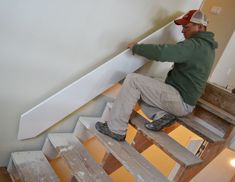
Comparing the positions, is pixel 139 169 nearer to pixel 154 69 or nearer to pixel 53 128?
pixel 53 128

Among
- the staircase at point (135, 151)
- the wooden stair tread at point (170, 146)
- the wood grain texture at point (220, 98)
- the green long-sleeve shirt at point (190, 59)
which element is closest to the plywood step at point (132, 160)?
the staircase at point (135, 151)

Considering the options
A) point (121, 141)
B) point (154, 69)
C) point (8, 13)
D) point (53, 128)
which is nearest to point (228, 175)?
point (154, 69)

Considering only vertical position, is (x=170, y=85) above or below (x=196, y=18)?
A: below

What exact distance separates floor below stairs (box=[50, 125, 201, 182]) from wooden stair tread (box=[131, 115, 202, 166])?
1.83 ft

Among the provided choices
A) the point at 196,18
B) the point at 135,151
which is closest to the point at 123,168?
the point at 135,151

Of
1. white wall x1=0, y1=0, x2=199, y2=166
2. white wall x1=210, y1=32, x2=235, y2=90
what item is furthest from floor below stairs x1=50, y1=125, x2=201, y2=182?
white wall x1=210, y1=32, x2=235, y2=90

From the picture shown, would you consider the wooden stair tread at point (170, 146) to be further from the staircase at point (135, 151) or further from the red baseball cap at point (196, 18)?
the red baseball cap at point (196, 18)

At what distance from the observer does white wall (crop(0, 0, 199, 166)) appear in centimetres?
150

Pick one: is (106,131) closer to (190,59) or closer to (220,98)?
(190,59)

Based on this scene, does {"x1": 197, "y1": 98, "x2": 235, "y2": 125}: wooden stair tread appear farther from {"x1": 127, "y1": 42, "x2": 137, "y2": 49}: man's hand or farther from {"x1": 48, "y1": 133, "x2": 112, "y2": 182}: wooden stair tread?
{"x1": 48, "y1": 133, "x2": 112, "y2": 182}: wooden stair tread

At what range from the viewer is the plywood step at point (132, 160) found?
1.42 metres

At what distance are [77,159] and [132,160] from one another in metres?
0.35

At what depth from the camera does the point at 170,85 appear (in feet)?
5.99

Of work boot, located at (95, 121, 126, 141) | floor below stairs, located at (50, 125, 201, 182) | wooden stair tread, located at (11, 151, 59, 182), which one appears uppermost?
work boot, located at (95, 121, 126, 141)
